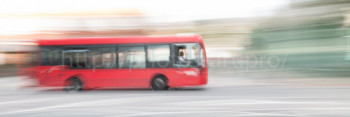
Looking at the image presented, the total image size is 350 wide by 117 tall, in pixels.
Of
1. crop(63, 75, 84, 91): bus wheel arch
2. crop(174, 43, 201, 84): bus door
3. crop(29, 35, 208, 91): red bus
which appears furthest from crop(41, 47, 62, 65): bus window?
crop(174, 43, 201, 84): bus door

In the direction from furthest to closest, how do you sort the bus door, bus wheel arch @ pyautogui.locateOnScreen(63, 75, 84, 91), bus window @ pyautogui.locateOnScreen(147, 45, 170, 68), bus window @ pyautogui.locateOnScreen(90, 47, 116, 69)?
bus wheel arch @ pyautogui.locateOnScreen(63, 75, 84, 91), bus window @ pyautogui.locateOnScreen(90, 47, 116, 69), bus window @ pyautogui.locateOnScreen(147, 45, 170, 68), the bus door

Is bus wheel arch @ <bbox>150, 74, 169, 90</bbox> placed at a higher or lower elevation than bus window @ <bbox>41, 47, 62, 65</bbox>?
lower

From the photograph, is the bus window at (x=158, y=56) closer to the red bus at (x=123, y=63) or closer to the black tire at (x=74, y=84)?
the red bus at (x=123, y=63)

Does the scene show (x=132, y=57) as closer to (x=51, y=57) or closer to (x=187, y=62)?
(x=187, y=62)

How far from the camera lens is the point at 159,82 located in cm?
1185

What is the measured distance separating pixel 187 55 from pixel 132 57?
2058 millimetres

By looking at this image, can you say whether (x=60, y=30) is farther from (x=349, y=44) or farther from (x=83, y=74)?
(x=349, y=44)

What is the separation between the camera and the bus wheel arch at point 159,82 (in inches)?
467

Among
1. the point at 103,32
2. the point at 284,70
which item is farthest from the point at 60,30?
the point at 284,70

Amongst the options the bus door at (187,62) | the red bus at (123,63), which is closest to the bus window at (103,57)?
the red bus at (123,63)

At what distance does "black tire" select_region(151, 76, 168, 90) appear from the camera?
11.9m

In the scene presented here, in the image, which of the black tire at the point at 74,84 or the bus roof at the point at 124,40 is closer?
the bus roof at the point at 124,40

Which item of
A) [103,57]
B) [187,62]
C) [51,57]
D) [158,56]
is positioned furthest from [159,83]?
[51,57]

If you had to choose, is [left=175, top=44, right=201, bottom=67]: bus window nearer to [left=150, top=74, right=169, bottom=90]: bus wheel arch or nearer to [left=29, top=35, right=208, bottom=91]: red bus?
[left=29, top=35, right=208, bottom=91]: red bus
